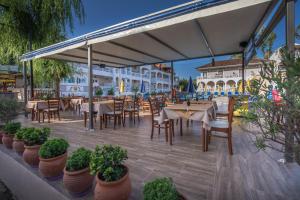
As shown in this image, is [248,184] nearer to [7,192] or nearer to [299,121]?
[299,121]

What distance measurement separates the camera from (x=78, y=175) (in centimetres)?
189

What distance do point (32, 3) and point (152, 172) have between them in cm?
876

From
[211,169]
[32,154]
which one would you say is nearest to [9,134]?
[32,154]

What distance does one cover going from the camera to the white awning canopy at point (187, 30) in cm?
329

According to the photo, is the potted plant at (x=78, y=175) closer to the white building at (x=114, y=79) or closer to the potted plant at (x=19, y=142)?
the potted plant at (x=19, y=142)

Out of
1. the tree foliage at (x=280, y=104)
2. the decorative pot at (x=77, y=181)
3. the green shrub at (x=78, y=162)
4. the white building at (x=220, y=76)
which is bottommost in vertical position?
the decorative pot at (x=77, y=181)

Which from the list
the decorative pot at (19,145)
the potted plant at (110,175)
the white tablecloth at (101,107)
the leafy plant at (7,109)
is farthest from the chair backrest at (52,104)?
the potted plant at (110,175)

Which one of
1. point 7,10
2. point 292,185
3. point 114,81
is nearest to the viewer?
point 292,185

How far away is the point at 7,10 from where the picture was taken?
732 cm

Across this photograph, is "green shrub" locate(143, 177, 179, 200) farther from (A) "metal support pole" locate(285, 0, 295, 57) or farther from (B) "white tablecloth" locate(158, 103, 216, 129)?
(A) "metal support pole" locate(285, 0, 295, 57)

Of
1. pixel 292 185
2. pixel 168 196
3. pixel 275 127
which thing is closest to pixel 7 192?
pixel 168 196

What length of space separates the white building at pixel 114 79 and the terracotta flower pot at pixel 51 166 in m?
9.83

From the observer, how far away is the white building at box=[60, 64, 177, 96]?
59.6 feet

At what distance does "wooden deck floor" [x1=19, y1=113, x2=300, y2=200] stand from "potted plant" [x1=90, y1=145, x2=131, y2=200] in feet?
1.18
